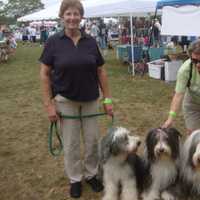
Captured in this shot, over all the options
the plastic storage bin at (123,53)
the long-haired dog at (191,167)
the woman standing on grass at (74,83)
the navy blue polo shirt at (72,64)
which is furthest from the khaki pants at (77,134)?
the plastic storage bin at (123,53)

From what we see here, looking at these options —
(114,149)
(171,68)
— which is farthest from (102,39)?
(114,149)

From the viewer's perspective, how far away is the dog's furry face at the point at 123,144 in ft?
10.8

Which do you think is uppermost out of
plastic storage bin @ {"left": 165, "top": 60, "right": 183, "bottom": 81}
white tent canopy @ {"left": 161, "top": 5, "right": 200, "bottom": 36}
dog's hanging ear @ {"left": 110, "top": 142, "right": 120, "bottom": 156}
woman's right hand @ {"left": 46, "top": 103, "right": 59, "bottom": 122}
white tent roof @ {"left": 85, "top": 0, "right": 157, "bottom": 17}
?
Result: white tent roof @ {"left": 85, "top": 0, "right": 157, "bottom": 17}

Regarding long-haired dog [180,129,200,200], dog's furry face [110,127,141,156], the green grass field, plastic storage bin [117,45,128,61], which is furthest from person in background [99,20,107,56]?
long-haired dog [180,129,200,200]

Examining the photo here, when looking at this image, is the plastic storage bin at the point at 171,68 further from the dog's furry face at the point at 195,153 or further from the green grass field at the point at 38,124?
the dog's furry face at the point at 195,153

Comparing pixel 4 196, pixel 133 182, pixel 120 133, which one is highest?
pixel 120 133

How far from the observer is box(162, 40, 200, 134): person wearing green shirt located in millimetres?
3422

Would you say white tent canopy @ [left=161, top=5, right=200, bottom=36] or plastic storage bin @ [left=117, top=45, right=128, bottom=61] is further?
plastic storage bin @ [left=117, top=45, right=128, bottom=61]

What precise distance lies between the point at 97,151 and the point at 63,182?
683 millimetres

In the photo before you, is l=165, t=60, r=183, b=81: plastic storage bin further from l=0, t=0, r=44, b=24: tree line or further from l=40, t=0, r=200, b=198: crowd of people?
l=0, t=0, r=44, b=24: tree line

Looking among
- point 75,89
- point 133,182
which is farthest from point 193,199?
point 75,89

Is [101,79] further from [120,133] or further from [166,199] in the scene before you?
[166,199]

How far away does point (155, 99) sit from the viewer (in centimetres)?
784

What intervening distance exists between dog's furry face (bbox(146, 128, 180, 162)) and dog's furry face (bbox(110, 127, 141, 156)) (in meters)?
0.12
